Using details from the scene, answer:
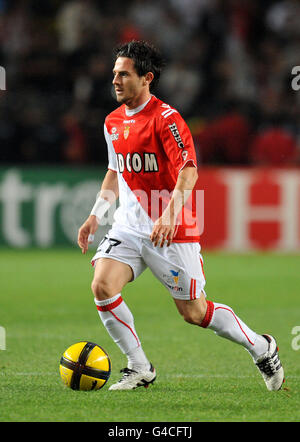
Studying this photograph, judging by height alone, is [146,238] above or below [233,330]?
above

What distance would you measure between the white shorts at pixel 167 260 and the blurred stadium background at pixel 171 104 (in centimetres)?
895

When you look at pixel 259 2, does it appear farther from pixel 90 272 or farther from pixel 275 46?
pixel 90 272

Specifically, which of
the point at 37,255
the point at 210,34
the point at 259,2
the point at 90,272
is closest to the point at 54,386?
the point at 90,272

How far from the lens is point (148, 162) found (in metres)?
5.51

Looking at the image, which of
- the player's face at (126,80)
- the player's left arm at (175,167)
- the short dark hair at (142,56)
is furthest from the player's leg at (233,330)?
the short dark hair at (142,56)

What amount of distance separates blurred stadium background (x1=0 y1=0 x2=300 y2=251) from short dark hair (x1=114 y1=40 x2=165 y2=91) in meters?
8.88

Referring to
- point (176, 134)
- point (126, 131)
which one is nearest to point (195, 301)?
point (176, 134)

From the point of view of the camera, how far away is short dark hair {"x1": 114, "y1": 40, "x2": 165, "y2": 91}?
557 centimetres

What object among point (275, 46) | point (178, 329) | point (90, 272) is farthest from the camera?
point (275, 46)

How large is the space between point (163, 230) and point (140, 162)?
618mm

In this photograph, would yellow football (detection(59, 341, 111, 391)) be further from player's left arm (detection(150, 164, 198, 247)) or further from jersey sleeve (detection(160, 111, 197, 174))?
Answer: jersey sleeve (detection(160, 111, 197, 174))

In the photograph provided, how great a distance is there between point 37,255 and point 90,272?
217cm

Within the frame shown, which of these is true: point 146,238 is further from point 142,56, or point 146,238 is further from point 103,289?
point 142,56

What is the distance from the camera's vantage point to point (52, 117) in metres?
16.2
